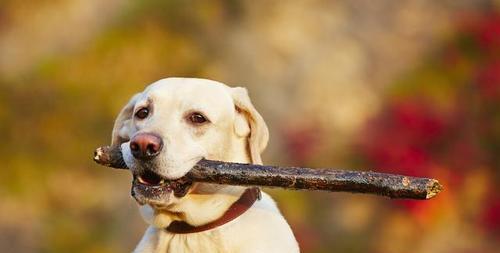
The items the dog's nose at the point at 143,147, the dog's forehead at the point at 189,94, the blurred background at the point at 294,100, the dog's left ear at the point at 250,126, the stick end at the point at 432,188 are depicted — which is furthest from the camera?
the blurred background at the point at 294,100

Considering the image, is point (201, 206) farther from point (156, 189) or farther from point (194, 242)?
point (156, 189)

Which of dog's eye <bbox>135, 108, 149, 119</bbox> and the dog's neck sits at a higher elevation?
dog's eye <bbox>135, 108, 149, 119</bbox>

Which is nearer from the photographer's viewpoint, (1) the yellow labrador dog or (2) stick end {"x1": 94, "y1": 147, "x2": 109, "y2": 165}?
(1) the yellow labrador dog

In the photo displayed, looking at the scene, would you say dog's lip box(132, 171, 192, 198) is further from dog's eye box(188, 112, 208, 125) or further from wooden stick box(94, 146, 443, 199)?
dog's eye box(188, 112, 208, 125)

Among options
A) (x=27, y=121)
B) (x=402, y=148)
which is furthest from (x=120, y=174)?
(x=402, y=148)

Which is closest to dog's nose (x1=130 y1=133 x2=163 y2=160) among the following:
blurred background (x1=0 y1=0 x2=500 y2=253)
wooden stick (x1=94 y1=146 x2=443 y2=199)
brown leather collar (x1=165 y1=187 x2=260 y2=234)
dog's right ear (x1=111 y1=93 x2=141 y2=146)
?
wooden stick (x1=94 y1=146 x2=443 y2=199)

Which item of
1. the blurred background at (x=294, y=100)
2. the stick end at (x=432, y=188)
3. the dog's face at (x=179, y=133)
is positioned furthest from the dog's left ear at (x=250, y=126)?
the blurred background at (x=294, y=100)

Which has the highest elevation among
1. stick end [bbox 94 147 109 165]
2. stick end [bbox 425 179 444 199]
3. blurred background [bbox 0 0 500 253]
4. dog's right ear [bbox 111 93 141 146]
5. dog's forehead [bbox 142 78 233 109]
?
blurred background [bbox 0 0 500 253]

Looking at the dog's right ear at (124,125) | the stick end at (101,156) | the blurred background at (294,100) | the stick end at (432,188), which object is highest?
the blurred background at (294,100)

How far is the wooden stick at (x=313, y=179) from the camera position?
181 inches

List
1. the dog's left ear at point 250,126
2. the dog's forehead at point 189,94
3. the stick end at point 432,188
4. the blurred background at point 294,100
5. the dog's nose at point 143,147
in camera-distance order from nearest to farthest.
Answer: the stick end at point 432,188
the dog's nose at point 143,147
the dog's forehead at point 189,94
the dog's left ear at point 250,126
the blurred background at point 294,100

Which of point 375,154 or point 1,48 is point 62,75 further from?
point 375,154

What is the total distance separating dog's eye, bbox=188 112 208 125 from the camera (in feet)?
16.7

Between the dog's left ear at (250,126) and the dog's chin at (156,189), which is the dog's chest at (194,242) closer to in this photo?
the dog's chin at (156,189)
